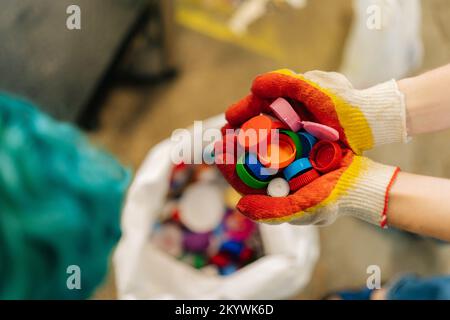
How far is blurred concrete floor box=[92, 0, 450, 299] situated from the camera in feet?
2.33

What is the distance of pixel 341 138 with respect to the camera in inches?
19.2

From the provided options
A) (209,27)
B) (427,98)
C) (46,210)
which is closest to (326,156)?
(427,98)

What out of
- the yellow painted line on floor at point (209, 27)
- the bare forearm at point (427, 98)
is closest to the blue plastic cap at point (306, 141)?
the bare forearm at point (427, 98)

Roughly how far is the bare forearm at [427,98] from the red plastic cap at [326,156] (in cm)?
10

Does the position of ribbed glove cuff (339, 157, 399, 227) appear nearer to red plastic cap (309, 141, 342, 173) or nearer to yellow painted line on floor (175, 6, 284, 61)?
red plastic cap (309, 141, 342, 173)

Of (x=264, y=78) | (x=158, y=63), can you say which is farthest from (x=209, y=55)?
(x=264, y=78)

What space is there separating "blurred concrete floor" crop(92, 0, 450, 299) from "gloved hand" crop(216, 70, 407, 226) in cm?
7

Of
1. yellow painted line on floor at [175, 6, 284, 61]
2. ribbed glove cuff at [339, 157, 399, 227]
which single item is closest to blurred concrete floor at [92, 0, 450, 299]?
yellow painted line on floor at [175, 6, 284, 61]

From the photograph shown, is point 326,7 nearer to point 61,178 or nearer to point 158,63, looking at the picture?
point 158,63

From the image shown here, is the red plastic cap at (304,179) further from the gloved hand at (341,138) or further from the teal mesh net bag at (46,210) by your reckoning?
the teal mesh net bag at (46,210)

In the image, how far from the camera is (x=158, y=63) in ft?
3.43

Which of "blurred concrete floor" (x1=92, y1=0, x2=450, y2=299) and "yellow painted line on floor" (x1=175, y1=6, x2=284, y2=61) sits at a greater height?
"yellow painted line on floor" (x1=175, y1=6, x2=284, y2=61)

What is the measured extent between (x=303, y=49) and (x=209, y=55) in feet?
1.09

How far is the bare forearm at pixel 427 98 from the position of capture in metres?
0.50
